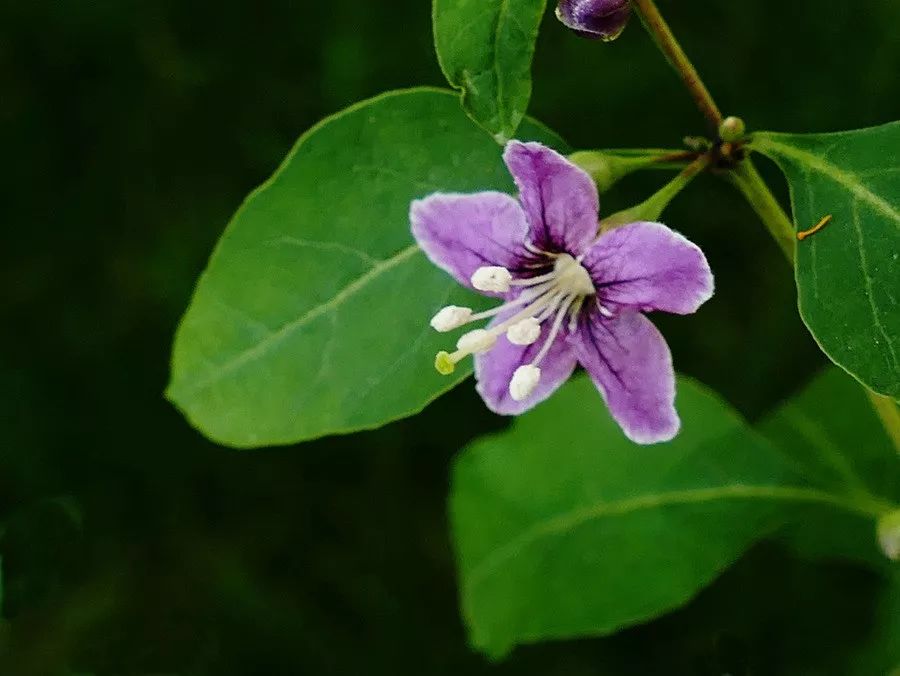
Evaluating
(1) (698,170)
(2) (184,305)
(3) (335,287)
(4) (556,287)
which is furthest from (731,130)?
(2) (184,305)

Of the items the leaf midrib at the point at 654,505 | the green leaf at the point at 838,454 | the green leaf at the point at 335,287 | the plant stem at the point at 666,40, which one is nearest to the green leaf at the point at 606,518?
the leaf midrib at the point at 654,505

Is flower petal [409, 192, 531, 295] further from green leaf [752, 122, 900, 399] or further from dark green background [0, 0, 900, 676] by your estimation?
dark green background [0, 0, 900, 676]

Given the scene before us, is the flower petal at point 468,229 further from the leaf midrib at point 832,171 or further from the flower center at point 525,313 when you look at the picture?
the leaf midrib at point 832,171

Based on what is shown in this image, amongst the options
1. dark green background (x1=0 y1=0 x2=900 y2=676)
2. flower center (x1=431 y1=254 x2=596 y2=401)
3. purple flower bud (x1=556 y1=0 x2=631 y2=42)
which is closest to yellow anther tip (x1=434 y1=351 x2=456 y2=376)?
flower center (x1=431 y1=254 x2=596 y2=401)

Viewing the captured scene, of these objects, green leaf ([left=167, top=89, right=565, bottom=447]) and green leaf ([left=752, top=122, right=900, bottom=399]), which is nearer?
green leaf ([left=752, top=122, right=900, bottom=399])

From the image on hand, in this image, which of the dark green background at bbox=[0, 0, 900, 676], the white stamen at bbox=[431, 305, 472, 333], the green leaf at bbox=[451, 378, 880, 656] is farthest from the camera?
the dark green background at bbox=[0, 0, 900, 676]
